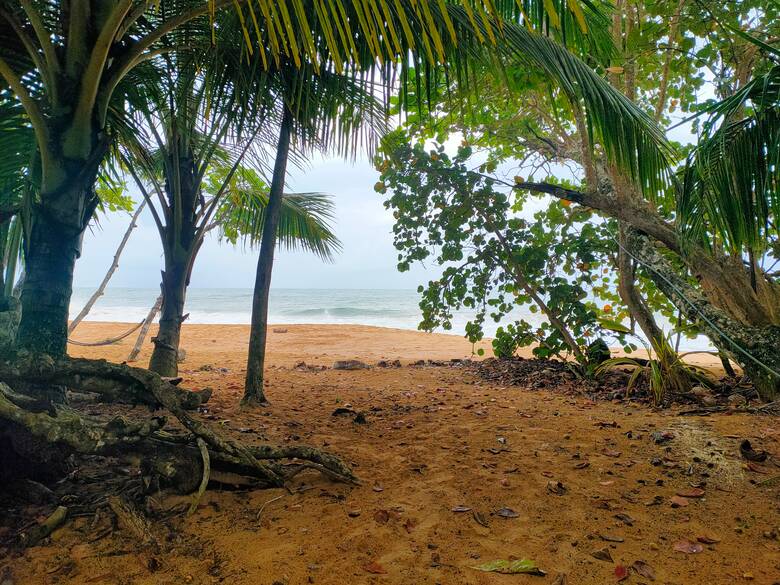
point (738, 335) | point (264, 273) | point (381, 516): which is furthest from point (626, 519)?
point (264, 273)

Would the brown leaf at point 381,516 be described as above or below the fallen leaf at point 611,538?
below

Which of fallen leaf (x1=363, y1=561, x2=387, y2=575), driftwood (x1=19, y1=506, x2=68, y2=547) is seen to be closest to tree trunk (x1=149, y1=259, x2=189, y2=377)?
driftwood (x1=19, y1=506, x2=68, y2=547)

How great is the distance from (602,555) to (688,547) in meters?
0.31

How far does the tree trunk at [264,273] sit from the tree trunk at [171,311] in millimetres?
1131

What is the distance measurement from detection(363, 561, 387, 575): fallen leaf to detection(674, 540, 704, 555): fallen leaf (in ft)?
3.22

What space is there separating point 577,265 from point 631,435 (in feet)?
8.56

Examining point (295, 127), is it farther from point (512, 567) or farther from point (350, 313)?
point (350, 313)

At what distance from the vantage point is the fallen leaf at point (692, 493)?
1.79 m

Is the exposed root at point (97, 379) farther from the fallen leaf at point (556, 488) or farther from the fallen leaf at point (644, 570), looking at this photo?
the fallen leaf at point (644, 570)

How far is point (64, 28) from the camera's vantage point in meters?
2.05

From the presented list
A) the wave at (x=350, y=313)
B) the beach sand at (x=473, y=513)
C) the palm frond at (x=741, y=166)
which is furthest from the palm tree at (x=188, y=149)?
the wave at (x=350, y=313)

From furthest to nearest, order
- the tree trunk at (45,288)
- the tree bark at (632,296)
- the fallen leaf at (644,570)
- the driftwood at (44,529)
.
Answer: the tree bark at (632,296), the tree trunk at (45,288), the driftwood at (44,529), the fallen leaf at (644,570)

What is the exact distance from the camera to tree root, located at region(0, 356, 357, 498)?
5.15ft

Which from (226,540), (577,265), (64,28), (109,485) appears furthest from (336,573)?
(577,265)
